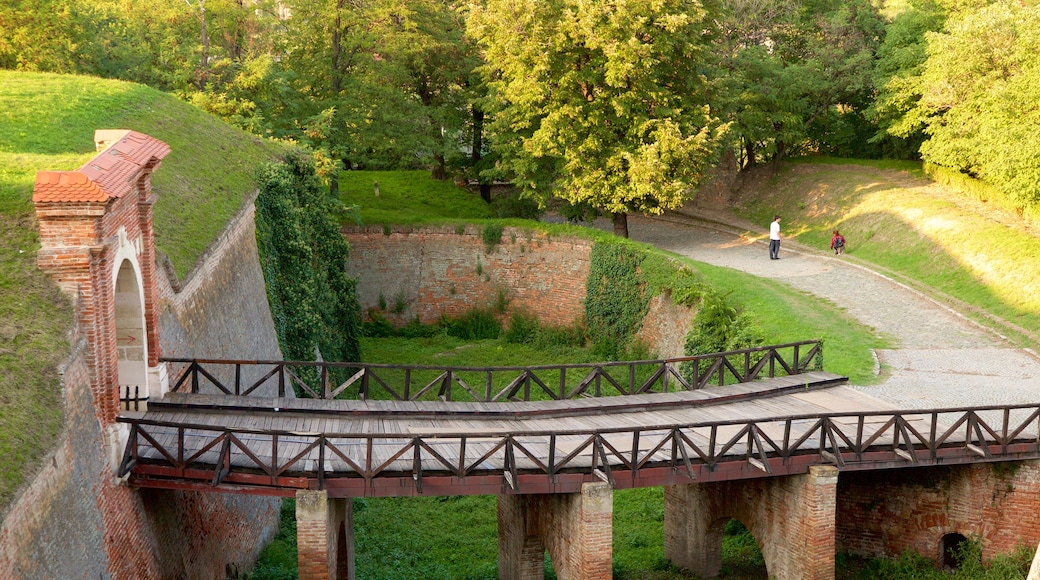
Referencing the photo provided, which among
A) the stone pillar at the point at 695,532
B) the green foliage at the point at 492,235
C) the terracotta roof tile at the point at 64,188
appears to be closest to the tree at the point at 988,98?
the green foliage at the point at 492,235

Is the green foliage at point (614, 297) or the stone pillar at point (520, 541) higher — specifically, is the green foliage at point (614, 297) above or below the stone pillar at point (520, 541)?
above

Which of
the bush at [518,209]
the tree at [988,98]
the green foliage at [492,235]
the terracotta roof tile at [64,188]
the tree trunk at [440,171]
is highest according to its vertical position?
the tree at [988,98]

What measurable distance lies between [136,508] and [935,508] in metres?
12.2

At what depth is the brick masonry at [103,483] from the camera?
12.4 meters

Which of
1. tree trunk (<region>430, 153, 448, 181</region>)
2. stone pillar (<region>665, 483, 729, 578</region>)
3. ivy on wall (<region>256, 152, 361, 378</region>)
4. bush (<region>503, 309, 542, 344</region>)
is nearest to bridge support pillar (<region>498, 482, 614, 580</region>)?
stone pillar (<region>665, 483, 729, 578</region>)

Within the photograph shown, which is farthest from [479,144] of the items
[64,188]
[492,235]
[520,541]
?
[64,188]

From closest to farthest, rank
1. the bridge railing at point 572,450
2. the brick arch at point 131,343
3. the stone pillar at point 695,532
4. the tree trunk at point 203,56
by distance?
the bridge railing at point 572,450 < the brick arch at point 131,343 < the stone pillar at point 695,532 < the tree trunk at point 203,56

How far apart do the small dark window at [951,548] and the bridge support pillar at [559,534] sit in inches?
239

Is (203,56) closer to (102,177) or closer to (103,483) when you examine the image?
(102,177)

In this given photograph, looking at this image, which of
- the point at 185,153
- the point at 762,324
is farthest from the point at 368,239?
the point at 762,324

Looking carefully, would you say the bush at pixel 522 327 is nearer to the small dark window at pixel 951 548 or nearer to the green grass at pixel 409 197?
the green grass at pixel 409 197

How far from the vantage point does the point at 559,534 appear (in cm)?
1666

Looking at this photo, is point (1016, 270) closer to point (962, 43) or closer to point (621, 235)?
point (962, 43)

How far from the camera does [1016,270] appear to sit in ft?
95.9
